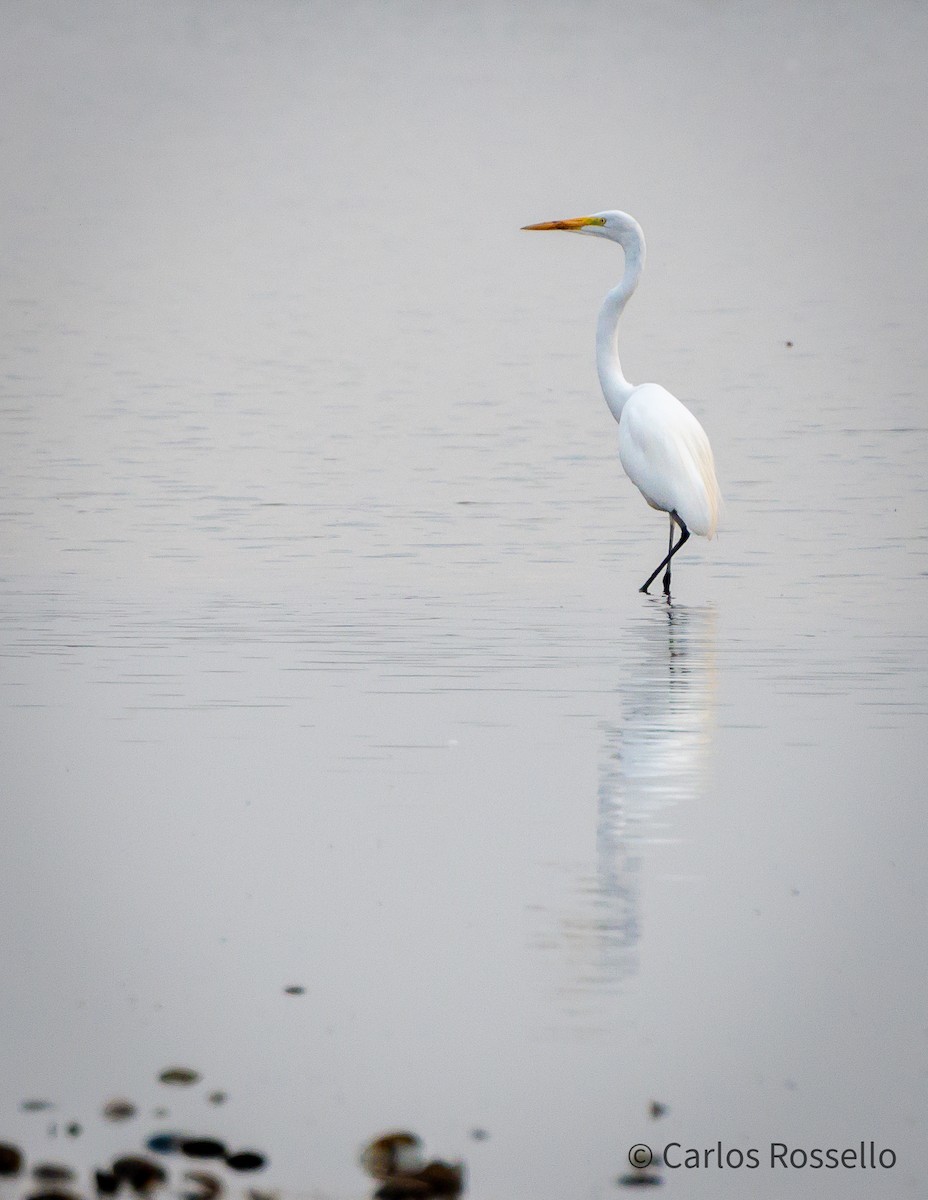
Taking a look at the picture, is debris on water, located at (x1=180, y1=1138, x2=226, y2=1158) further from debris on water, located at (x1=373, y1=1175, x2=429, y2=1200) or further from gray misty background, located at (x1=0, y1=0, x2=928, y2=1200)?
debris on water, located at (x1=373, y1=1175, x2=429, y2=1200)

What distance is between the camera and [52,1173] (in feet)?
11.5

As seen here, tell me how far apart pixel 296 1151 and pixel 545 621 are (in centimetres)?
532

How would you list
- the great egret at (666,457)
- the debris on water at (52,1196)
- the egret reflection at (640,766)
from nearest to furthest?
the debris on water at (52,1196) < the egret reflection at (640,766) < the great egret at (666,457)

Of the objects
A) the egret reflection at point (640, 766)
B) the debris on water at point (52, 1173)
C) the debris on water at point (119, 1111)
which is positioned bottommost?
the debris on water at point (52, 1173)

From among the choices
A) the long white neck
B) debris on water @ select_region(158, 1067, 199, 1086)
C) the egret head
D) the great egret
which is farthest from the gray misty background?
the egret head

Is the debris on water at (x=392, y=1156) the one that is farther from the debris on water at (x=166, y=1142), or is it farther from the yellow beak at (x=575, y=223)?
the yellow beak at (x=575, y=223)

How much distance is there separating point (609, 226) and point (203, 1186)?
1013cm

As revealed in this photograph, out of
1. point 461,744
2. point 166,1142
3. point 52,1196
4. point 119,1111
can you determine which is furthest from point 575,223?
point 52,1196

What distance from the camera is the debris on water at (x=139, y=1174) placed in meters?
3.48

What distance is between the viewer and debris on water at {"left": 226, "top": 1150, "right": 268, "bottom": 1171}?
358 cm

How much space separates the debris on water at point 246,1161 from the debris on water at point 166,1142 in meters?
0.08

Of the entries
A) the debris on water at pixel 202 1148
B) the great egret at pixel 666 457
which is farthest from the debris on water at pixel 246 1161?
the great egret at pixel 666 457
